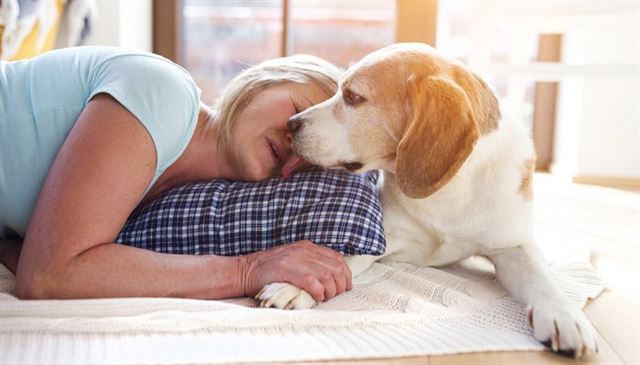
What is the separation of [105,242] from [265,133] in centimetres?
48

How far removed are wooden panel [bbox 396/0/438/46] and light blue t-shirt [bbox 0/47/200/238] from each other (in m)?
2.04

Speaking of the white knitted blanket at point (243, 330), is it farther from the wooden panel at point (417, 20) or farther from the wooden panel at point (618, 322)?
the wooden panel at point (417, 20)

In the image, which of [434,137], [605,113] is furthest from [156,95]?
[605,113]

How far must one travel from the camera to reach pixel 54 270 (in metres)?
1.12

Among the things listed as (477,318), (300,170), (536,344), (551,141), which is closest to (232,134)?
(300,170)

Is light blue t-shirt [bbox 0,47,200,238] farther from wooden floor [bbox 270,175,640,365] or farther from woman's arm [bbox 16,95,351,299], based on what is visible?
wooden floor [bbox 270,175,640,365]

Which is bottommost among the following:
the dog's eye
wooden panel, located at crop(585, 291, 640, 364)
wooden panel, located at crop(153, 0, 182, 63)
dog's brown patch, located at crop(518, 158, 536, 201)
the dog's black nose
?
wooden panel, located at crop(585, 291, 640, 364)

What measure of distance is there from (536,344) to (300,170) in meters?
0.67

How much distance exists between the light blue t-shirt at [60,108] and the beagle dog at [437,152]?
293 mm

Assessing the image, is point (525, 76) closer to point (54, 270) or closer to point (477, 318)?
point (477, 318)

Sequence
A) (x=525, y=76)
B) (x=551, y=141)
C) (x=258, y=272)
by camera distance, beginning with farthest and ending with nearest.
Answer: (x=551, y=141) → (x=525, y=76) → (x=258, y=272)

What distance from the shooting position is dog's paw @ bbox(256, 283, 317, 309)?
3.88 ft

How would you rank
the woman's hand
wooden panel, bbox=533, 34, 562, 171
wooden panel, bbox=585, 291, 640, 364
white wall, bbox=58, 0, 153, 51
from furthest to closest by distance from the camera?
wooden panel, bbox=533, 34, 562, 171 → white wall, bbox=58, 0, 153, 51 → the woman's hand → wooden panel, bbox=585, 291, 640, 364

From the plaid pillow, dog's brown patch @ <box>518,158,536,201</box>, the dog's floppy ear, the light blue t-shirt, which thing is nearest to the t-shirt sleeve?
the light blue t-shirt
